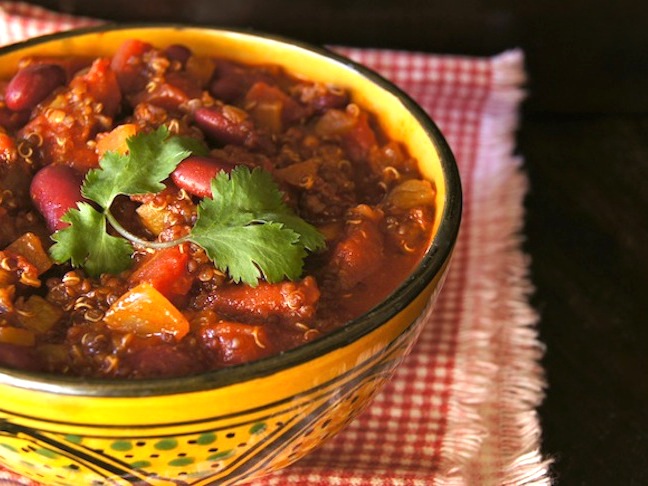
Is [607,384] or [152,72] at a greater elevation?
[152,72]

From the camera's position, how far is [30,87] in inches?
77.6

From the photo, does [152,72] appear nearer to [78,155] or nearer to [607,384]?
[78,155]

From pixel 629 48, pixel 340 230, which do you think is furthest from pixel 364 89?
pixel 629 48

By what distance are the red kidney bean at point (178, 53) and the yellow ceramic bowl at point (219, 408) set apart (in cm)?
73

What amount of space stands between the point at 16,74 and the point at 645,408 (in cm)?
171

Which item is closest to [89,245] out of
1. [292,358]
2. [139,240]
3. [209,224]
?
[139,240]

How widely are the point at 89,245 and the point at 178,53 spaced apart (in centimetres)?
70

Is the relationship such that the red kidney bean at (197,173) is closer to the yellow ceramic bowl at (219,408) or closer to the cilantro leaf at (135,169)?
the cilantro leaf at (135,169)

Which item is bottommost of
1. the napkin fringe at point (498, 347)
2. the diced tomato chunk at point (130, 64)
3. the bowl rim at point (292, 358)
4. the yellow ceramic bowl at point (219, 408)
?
the napkin fringe at point (498, 347)

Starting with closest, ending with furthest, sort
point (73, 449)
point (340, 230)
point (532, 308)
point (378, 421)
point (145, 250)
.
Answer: point (73, 449) → point (145, 250) → point (340, 230) → point (378, 421) → point (532, 308)

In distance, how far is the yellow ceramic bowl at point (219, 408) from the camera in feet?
4.56

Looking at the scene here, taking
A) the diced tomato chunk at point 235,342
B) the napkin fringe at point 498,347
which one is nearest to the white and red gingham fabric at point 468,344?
the napkin fringe at point 498,347

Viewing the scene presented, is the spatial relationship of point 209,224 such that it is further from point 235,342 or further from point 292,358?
point 292,358

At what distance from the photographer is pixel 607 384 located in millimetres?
2227
